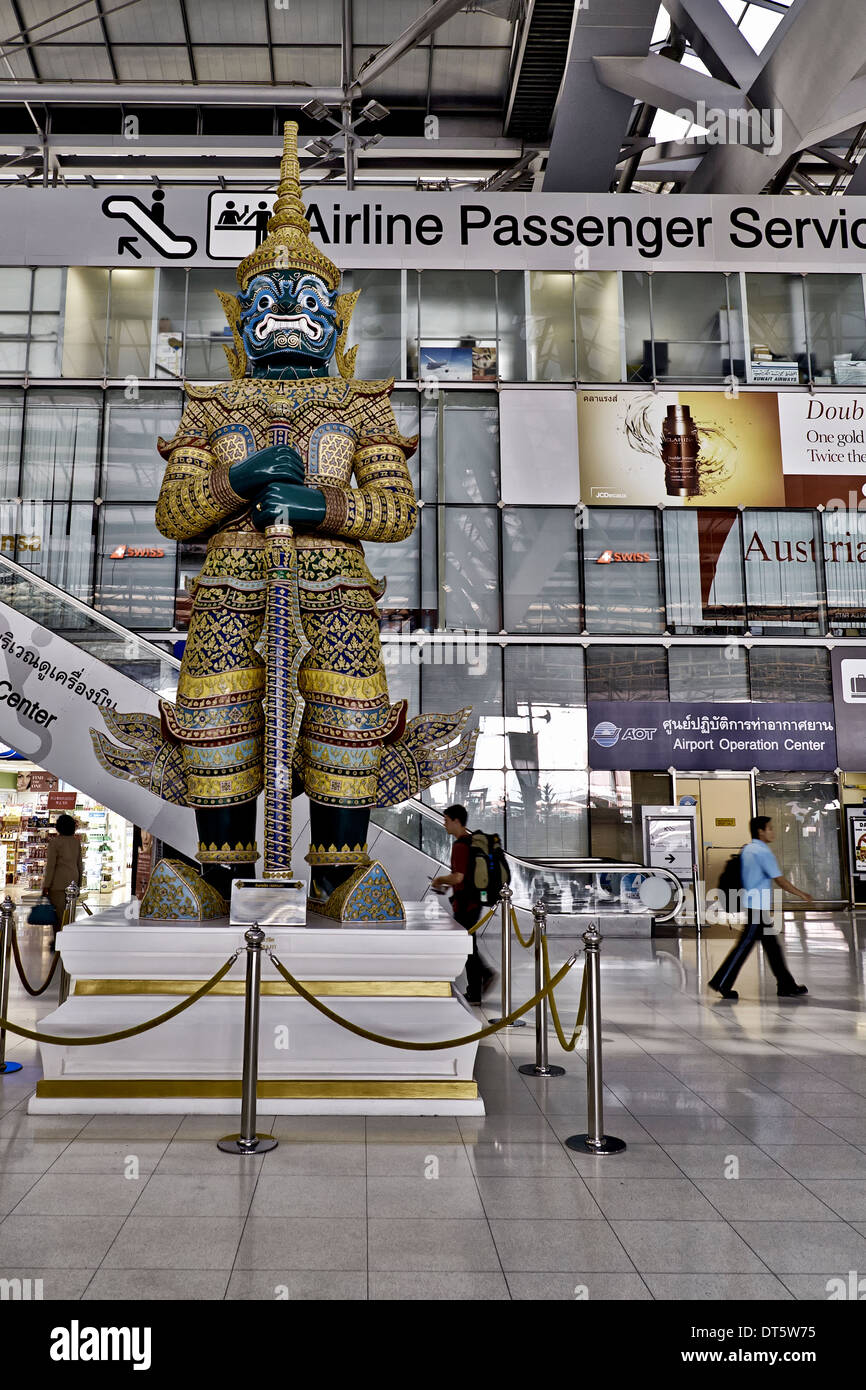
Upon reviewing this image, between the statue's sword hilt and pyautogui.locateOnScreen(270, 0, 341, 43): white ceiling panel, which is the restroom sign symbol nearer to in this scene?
pyautogui.locateOnScreen(270, 0, 341, 43): white ceiling panel

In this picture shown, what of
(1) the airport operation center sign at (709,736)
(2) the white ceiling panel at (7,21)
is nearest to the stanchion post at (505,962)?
(1) the airport operation center sign at (709,736)

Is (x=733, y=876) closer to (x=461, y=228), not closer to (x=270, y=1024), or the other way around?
(x=270, y=1024)

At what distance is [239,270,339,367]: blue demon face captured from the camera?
554cm

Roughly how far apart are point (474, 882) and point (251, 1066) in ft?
10.6

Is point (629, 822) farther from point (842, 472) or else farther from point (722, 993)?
point (722, 993)

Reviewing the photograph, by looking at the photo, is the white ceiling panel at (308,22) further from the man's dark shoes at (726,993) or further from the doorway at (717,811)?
the man's dark shoes at (726,993)

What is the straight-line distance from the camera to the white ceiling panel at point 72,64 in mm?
16212

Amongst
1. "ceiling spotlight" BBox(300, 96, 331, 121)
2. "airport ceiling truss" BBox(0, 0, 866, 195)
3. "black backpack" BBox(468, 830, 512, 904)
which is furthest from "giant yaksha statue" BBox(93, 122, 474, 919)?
"ceiling spotlight" BBox(300, 96, 331, 121)

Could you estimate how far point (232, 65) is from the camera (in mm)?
16562

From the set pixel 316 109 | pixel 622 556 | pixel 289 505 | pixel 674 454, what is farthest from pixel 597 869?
pixel 316 109

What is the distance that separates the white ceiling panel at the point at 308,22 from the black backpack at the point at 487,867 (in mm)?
13994

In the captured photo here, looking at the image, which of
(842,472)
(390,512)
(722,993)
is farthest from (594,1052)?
(842,472)
